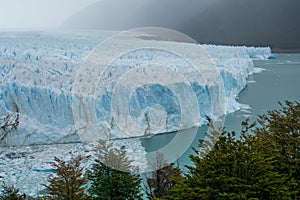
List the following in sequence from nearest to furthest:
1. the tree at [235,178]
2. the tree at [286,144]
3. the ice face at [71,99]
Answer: the tree at [235,178] < the tree at [286,144] < the ice face at [71,99]

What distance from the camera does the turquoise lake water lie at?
9.70 m

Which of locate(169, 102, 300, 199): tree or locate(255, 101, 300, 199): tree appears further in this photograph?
locate(255, 101, 300, 199): tree

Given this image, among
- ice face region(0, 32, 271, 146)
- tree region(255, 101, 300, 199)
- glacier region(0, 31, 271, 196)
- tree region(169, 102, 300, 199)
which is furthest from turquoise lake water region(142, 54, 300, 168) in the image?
tree region(169, 102, 300, 199)

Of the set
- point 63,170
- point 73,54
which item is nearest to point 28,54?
point 73,54

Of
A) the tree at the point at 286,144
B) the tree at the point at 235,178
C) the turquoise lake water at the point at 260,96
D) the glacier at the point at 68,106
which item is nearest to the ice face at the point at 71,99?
the glacier at the point at 68,106

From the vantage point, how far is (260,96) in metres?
15.4

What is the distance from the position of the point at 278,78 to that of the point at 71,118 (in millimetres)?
13149

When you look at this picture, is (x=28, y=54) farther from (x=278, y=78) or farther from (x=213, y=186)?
(x=278, y=78)

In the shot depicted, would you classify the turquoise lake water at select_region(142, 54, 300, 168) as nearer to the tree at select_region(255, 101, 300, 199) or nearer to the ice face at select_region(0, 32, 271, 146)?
the ice face at select_region(0, 32, 271, 146)

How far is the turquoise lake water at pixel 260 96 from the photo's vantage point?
9701 millimetres

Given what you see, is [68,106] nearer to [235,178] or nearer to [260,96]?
[235,178]

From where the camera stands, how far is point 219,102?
12172mm

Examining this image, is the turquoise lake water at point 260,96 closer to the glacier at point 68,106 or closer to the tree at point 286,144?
the glacier at point 68,106


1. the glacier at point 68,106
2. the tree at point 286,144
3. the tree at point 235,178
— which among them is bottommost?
the tree at point 235,178
